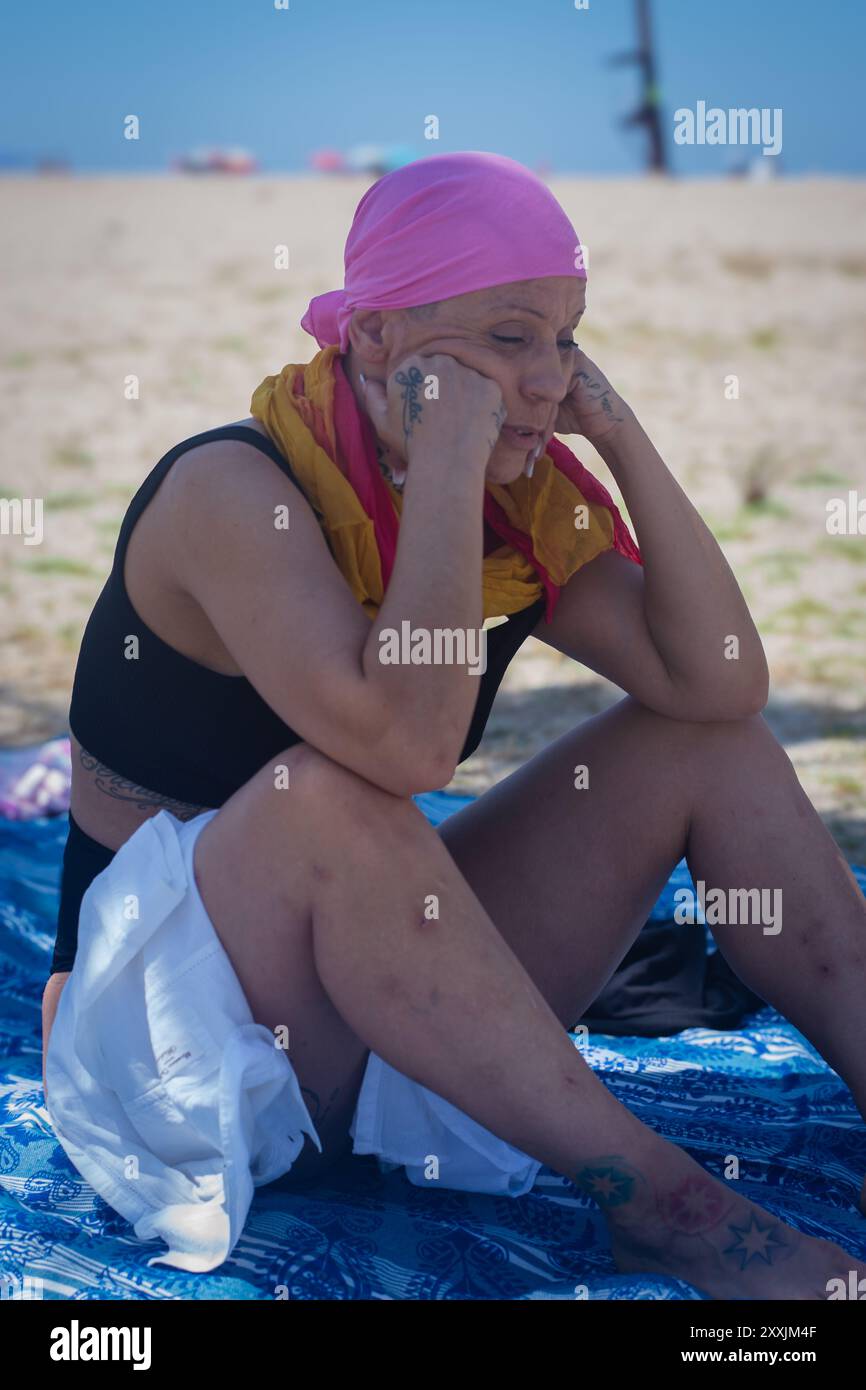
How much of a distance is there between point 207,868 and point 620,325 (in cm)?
1135

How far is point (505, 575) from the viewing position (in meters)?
2.50

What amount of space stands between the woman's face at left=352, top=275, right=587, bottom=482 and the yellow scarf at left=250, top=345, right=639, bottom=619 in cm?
14

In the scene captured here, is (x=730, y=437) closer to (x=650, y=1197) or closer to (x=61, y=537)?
(x=61, y=537)

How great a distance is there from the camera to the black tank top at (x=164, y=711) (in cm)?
228

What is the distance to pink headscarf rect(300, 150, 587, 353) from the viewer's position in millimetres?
2201

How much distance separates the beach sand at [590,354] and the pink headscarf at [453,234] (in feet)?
1.85
